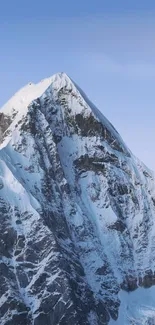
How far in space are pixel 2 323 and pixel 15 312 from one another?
4489 millimetres

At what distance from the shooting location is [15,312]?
19912 cm

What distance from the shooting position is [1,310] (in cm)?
19862

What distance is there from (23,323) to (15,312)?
349cm

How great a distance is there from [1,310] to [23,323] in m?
6.40

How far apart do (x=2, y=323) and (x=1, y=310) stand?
11.5ft

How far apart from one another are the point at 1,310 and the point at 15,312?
11.3 feet

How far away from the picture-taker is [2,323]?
19650 centimetres

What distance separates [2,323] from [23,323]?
5929 mm

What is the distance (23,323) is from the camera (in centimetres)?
19988
